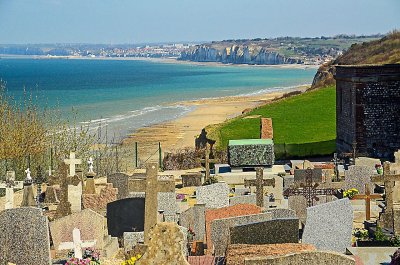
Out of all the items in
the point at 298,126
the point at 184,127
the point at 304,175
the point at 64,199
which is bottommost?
the point at 184,127

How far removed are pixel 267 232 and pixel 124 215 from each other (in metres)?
4.36

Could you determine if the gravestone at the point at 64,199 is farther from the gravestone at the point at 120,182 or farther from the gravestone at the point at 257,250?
the gravestone at the point at 257,250

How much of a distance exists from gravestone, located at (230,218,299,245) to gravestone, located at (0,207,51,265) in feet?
9.04

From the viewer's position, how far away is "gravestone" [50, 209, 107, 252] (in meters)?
14.2

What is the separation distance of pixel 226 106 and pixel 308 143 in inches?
1804

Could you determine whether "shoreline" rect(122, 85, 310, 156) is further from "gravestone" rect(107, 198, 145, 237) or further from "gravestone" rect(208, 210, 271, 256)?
"gravestone" rect(208, 210, 271, 256)

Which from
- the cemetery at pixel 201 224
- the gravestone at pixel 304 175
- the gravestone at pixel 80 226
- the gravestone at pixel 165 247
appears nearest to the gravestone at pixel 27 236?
the cemetery at pixel 201 224

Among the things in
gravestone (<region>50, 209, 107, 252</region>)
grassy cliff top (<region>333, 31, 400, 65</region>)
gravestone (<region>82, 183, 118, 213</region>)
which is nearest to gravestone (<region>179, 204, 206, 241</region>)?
gravestone (<region>50, 209, 107, 252</region>)

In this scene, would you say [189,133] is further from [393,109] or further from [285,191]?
[285,191]

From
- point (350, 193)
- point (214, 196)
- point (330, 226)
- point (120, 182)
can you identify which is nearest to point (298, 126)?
point (350, 193)

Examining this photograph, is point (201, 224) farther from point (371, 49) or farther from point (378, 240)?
point (371, 49)

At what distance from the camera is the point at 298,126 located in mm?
40406

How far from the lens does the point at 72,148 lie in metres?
26.2

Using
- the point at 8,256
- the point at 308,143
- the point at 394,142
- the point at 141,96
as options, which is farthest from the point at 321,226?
the point at 141,96
